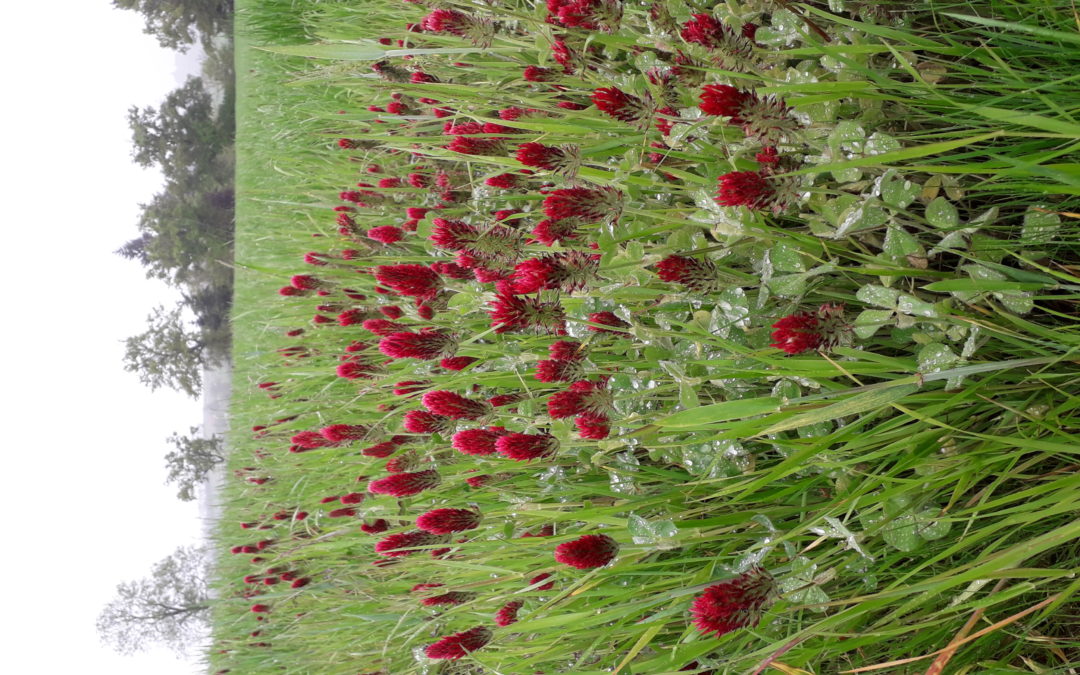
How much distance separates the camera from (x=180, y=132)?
22.7 feet

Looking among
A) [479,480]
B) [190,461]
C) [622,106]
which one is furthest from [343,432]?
[190,461]

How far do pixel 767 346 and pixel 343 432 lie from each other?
1061 millimetres

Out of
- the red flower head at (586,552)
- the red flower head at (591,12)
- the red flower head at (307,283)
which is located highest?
the red flower head at (591,12)

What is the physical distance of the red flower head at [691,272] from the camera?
94 centimetres

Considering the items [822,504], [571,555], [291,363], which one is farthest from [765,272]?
[291,363]

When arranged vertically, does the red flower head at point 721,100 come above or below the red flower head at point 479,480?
above

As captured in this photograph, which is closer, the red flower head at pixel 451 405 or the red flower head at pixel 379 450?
the red flower head at pixel 451 405

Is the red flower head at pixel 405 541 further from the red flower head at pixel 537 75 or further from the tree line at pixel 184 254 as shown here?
the tree line at pixel 184 254

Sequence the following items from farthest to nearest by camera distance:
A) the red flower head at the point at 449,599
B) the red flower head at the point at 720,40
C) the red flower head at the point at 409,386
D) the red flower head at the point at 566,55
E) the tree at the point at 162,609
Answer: the tree at the point at 162,609
the red flower head at the point at 409,386
the red flower head at the point at 449,599
the red flower head at the point at 566,55
the red flower head at the point at 720,40

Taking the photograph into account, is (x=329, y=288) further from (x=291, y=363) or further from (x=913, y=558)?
(x=913, y=558)

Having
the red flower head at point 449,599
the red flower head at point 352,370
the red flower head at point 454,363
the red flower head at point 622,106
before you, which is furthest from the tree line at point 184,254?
the red flower head at point 622,106

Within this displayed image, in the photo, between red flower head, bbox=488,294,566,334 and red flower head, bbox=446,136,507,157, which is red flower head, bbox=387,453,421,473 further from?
red flower head, bbox=446,136,507,157

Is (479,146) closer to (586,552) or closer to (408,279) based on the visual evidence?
(408,279)

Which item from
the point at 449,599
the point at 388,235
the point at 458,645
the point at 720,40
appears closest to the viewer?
the point at 720,40
